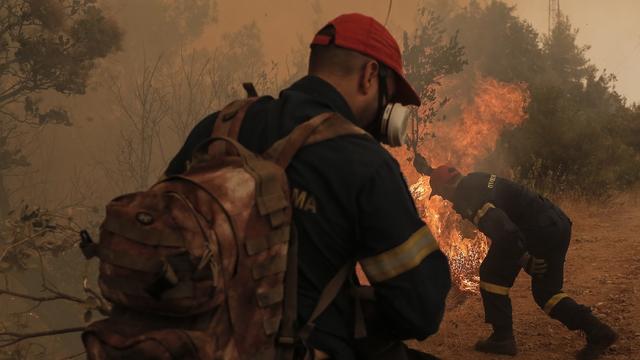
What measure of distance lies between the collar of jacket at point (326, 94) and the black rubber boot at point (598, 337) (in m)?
3.59

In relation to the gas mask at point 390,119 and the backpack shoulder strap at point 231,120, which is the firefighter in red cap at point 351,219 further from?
the gas mask at point 390,119

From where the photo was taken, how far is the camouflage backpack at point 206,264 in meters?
1.17

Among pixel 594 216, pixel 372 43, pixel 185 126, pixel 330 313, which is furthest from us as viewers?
pixel 185 126

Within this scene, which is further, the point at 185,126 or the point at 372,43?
the point at 185,126

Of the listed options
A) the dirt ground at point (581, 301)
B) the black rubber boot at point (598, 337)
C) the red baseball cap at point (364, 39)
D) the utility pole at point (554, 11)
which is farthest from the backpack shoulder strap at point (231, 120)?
the utility pole at point (554, 11)

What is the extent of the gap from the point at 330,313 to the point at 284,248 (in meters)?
0.30

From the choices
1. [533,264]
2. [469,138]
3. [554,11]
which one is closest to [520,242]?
[533,264]

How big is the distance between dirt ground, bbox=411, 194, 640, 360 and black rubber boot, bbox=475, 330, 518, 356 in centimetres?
6

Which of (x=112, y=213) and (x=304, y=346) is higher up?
(x=112, y=213)

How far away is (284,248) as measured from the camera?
54.0 inches

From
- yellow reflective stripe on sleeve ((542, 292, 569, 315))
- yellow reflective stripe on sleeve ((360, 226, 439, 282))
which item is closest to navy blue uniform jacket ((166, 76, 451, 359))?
yellow reflective stripe on sleeve ((360, 226, 439, 282))

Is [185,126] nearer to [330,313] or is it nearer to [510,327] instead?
[510,327]

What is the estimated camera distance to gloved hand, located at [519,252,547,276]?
14.2ft

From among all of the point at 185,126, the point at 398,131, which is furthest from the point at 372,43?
the point at 185,126
